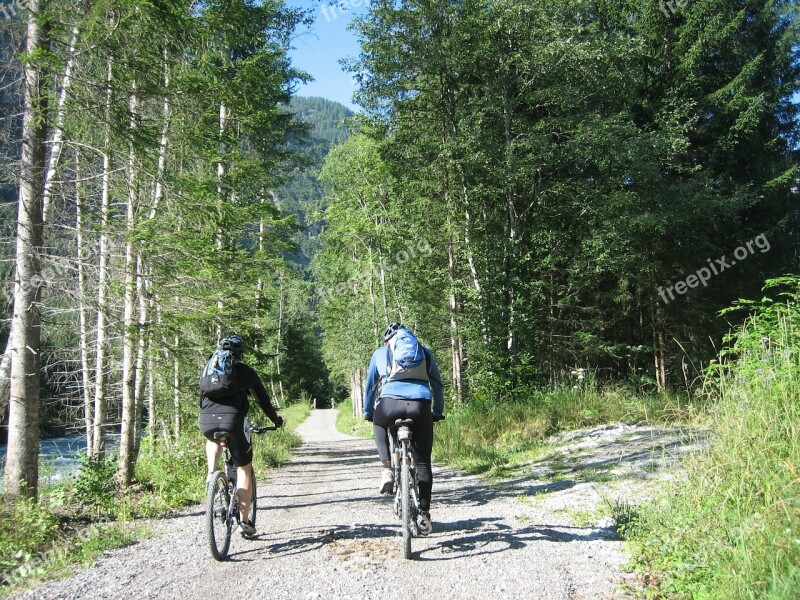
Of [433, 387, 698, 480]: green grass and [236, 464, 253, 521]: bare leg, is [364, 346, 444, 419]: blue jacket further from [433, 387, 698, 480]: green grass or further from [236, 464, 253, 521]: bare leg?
[433, 387, 698, 480]: green grass

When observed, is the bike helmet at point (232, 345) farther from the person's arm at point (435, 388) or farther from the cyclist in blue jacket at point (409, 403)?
the person's arm at point (435, 388)

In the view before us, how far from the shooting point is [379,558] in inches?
172

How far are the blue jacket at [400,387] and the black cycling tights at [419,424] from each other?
6cm

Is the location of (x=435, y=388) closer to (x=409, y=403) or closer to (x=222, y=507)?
(x=409, y=403)

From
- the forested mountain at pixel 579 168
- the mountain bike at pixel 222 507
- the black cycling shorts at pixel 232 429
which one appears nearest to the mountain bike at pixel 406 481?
the mountain bike at pixel 222 507

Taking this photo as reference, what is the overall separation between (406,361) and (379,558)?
5.40 feet

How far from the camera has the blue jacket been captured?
15.1 feet

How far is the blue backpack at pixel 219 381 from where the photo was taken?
15.7ft

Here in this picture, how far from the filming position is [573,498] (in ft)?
19.8

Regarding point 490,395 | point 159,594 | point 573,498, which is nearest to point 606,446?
point 573,498

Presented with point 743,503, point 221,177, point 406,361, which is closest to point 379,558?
point 406,361

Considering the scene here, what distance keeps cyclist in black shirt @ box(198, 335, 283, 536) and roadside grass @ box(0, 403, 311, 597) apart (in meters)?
1.37

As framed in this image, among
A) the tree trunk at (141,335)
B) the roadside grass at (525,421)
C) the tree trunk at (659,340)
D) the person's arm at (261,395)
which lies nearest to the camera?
the person's arm at (261,395)

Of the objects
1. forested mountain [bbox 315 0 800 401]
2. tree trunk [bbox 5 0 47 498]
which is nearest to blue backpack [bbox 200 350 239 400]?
tree trunk [bbox 5 0 47 498]
